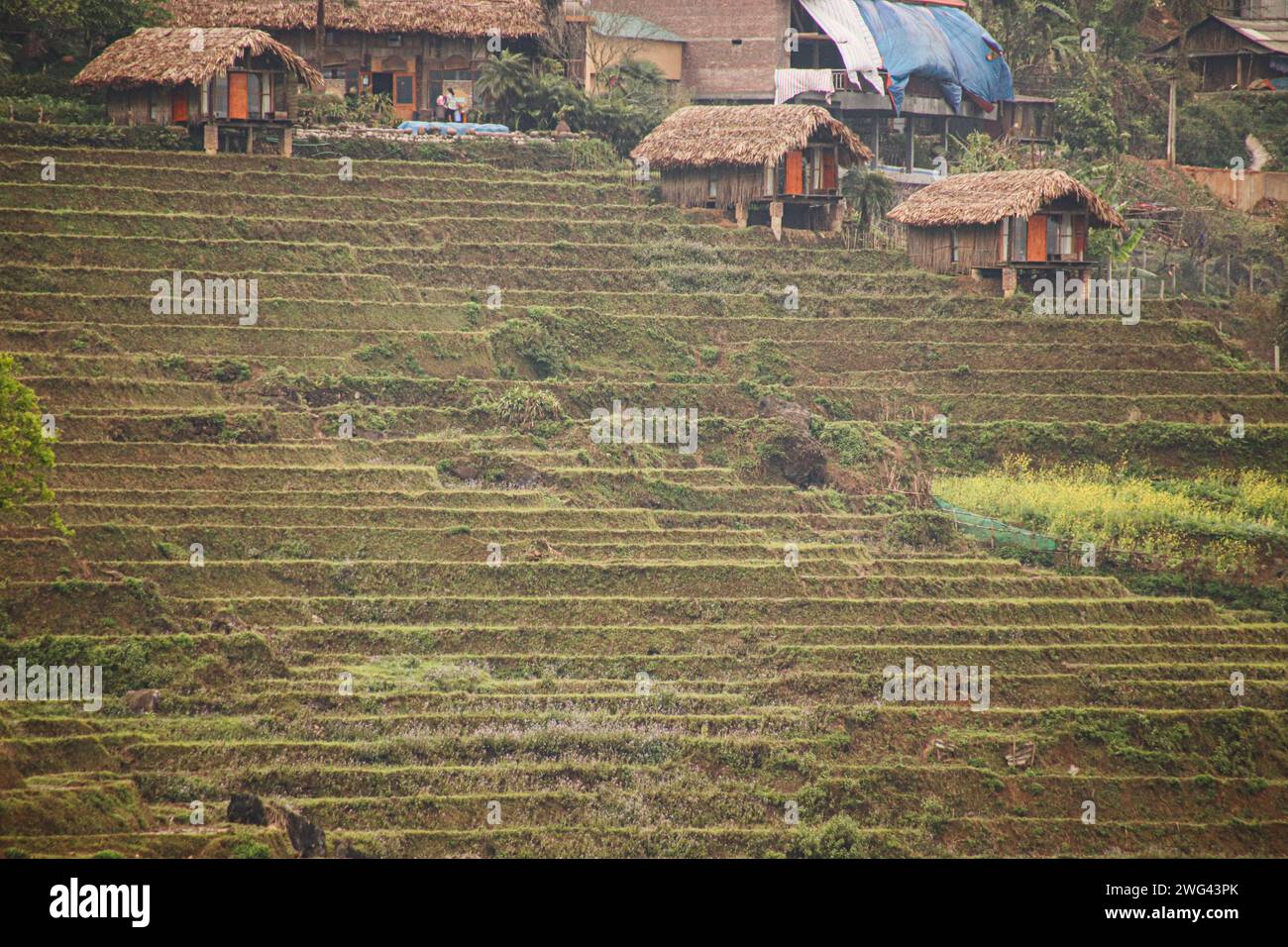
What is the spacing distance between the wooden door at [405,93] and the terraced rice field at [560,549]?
14.6ft

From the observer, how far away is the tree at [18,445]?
2427 cm

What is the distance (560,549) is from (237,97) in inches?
561

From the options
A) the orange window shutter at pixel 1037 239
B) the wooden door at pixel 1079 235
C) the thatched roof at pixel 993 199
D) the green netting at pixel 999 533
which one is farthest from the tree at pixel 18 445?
the wooden door at pixel 1079 235

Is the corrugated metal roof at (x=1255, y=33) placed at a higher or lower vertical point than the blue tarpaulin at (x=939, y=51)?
higher

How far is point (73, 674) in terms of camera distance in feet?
81.3

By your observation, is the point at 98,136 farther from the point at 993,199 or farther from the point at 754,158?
the point at 993,199

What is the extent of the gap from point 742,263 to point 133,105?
1231 centimetres

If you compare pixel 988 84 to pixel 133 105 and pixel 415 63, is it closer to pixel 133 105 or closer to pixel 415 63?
pixel 415 63

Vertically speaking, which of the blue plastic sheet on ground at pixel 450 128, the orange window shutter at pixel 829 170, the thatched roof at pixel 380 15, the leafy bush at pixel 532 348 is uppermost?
the thatched roof at pixel 380 15

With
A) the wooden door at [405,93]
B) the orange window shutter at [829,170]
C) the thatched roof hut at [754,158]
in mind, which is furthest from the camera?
the wooden door at [405,93]

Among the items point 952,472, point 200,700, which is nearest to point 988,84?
point 952,472

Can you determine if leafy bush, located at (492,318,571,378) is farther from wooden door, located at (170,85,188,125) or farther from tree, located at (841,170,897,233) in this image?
tree, located at (841,170,897,233)

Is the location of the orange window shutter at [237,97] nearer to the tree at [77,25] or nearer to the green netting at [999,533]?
the tree at [77,25]

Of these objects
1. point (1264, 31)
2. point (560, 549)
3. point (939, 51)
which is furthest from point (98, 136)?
point (1264, 31)
